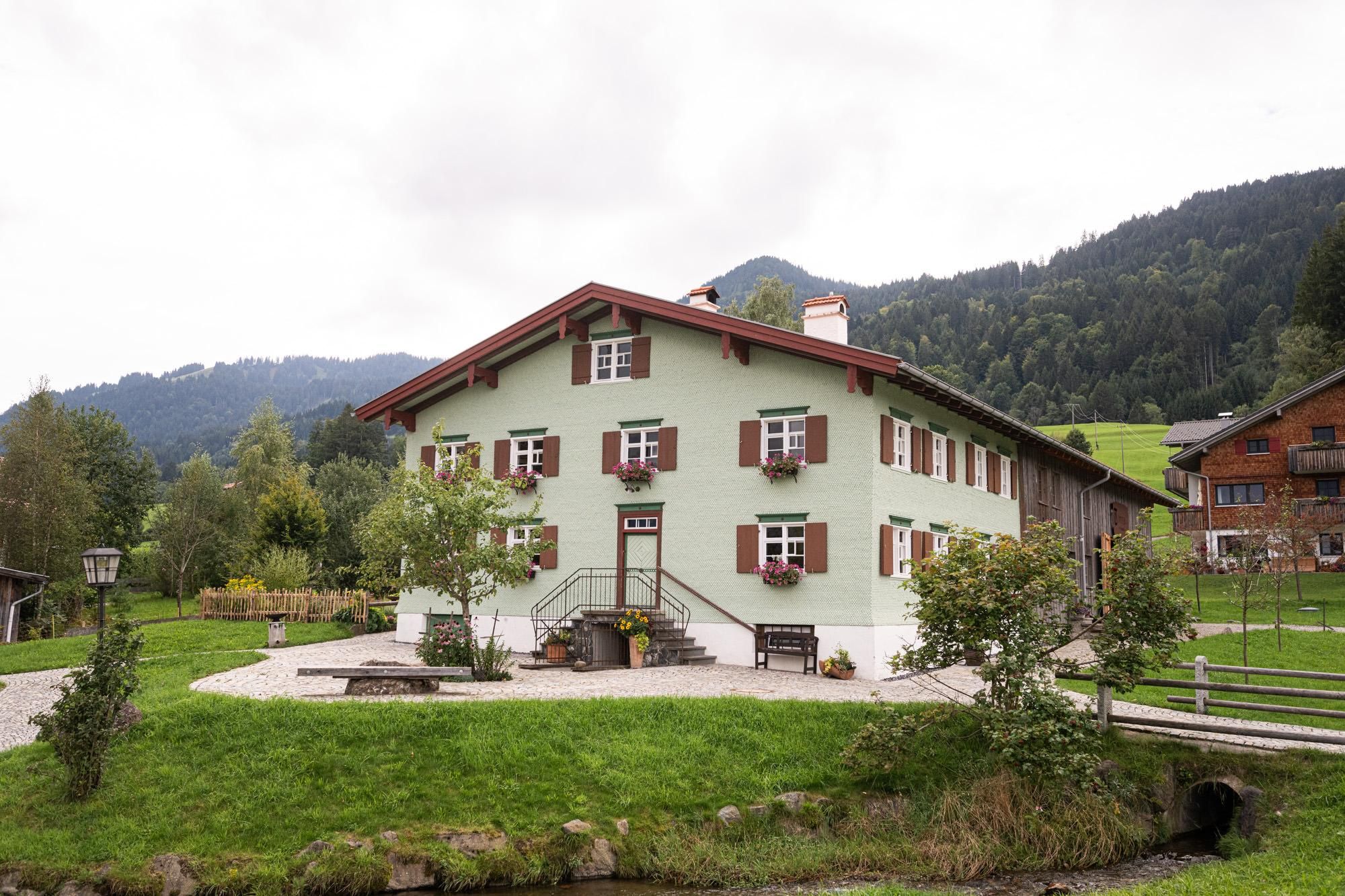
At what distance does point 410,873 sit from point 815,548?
11.8m

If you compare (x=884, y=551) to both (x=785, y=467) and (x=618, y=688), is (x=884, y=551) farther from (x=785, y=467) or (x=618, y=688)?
(x=618, y=688)

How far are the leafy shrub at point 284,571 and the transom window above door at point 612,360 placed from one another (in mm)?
15963

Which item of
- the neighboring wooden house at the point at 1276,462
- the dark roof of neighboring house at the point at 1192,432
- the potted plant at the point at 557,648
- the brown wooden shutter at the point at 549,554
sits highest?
the dark roof of neighboring house at the point at 1192,432

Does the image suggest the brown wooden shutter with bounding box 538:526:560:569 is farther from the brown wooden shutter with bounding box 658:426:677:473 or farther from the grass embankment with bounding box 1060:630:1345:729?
the grass embankment with bounding box 1060:630:1345:729

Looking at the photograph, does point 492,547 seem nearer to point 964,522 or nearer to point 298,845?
point 298,845

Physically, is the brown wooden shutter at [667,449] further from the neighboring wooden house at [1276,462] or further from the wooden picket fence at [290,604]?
the neighboring wooden house at [1276,462]

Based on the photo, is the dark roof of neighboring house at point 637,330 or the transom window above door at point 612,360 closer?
the dark roof of neighboring house at point 637,330

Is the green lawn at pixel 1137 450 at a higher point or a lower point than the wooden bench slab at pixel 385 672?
higher

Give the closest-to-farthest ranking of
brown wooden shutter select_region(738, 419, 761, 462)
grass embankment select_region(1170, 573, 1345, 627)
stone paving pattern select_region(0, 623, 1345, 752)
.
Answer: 1. stone paving pattern select_region(0, 623, 1345, 752)
2. brown wooden shutter select_region(738, 419, 761, 462)
3. grass embankment select_region(1170, 573, 1345, 627)

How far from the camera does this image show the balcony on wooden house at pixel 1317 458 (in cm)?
4209

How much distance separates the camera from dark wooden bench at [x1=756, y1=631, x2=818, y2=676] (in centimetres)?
2072

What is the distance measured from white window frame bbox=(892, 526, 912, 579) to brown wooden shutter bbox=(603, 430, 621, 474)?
21.7ft

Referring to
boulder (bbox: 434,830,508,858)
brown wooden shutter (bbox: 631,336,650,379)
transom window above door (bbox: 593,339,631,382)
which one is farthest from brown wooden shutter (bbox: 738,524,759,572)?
boulder (bbox: 434,830,508,858)

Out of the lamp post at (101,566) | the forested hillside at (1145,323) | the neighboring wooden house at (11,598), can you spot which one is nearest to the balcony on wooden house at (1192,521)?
the lamp post at (101,566)
